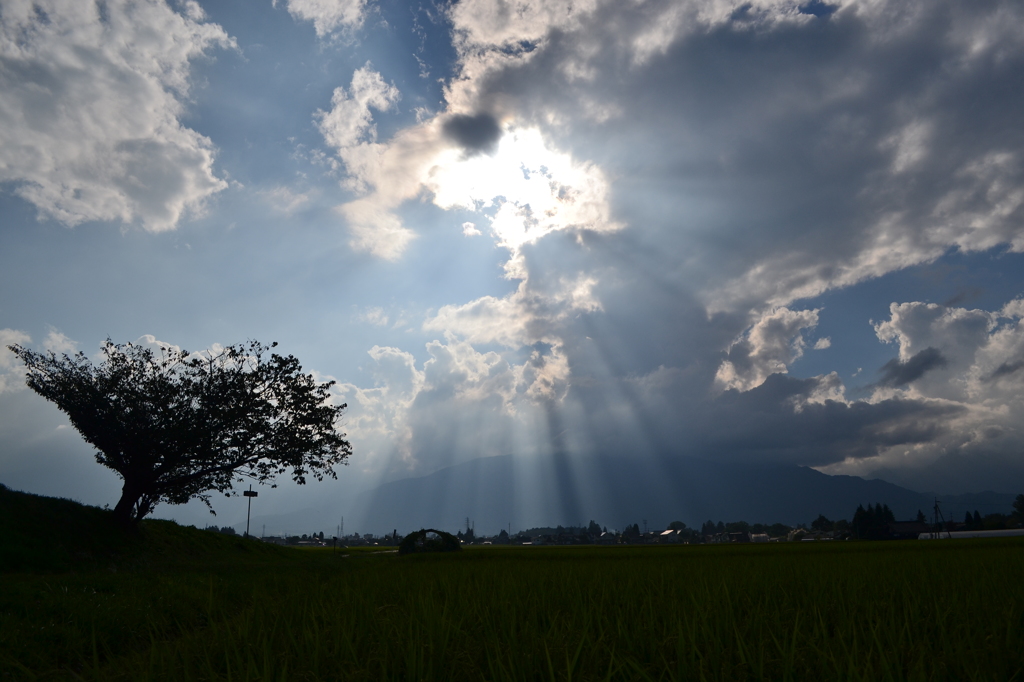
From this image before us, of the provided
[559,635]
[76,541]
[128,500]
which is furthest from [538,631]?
[128,500]

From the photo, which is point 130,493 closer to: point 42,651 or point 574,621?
point 42,651

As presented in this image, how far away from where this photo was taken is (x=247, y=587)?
34.5ft

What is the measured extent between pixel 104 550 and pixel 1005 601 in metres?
29.1

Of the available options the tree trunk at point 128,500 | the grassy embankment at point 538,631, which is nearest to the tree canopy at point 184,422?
the tree trunk at point 128,500

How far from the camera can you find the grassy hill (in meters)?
17.7

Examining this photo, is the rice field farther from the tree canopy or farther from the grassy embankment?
the tree canopy

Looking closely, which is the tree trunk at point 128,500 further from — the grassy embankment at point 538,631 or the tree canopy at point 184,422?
the grassy embankment at point 538,631

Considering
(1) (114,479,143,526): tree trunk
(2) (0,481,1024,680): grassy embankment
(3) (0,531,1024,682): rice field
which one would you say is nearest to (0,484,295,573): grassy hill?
(1) (114,479,143,526): tree trunk

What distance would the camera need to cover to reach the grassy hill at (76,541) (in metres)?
17.7

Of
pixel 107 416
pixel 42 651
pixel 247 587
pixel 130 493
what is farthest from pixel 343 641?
pixel 130 493

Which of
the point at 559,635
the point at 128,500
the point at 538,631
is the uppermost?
the point at 128,500

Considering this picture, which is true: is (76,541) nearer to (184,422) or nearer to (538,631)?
(184,422)

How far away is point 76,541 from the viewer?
21312mm

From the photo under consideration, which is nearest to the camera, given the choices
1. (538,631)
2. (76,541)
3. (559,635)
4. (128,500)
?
(559,635)
